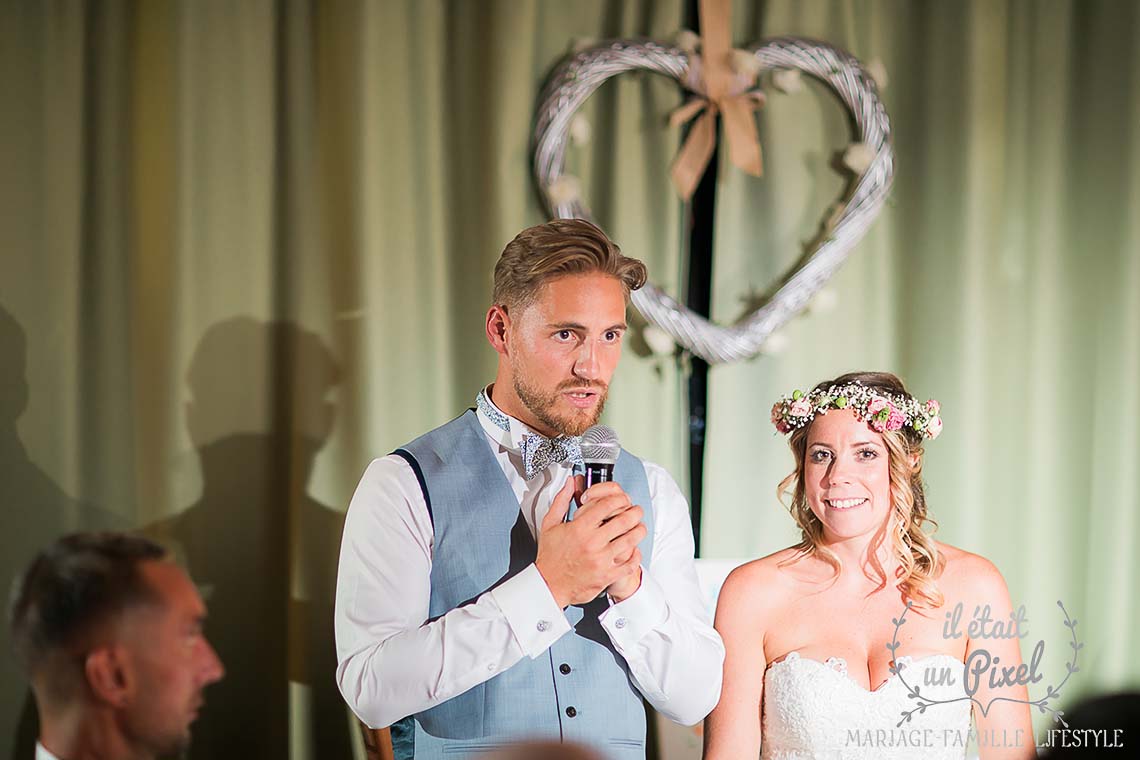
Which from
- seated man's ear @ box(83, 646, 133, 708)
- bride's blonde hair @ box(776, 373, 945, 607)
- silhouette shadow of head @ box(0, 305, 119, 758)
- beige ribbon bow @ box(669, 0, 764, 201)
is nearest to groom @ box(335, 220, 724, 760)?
bride's blonde hair @ box(776, 373, 945, 607)

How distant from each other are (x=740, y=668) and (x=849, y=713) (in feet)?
0.81

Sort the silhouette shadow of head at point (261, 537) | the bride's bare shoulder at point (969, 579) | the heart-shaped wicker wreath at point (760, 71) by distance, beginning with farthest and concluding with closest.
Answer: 1. the heart-shaped wicker wreath at point (760, 71)
2. the silhouette shadow of head at point (261, 537)
3. the bride's bare shoulder at point (969, 579)

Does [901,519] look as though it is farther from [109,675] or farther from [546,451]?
[109,675]

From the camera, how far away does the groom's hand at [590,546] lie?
6.41 feet

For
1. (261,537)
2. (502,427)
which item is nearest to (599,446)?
(502,427)

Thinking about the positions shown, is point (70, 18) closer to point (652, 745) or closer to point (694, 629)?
point (694, 629)

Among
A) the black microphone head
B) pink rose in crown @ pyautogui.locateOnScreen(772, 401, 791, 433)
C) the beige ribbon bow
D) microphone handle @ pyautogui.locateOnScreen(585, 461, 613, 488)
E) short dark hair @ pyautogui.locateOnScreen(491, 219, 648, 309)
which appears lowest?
microphone handle @ pyautogui.locateOnScreen(585, 461, 613, 488)

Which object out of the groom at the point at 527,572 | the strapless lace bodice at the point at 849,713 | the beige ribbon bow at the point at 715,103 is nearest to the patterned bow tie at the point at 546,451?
the groom at the point at 527,572

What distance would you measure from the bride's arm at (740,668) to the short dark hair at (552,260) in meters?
0.76

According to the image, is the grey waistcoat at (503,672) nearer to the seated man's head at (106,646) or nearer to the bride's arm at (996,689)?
the seated man's head at (106,646)

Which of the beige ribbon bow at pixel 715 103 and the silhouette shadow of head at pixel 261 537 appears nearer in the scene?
the silhouette shadow of head at pixel 261 537

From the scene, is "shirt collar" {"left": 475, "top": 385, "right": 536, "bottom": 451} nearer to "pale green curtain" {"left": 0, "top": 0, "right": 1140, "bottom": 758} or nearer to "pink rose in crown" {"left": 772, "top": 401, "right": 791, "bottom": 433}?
"pink rose in crown" {"left": 772, "top": 401, "right": 791, "bottom": 433}

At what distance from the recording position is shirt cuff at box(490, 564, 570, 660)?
197 cm

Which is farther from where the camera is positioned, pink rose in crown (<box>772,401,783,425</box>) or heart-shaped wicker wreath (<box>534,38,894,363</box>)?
heart-shaped wicker wreath (<box>534,38,894,363</box>)
